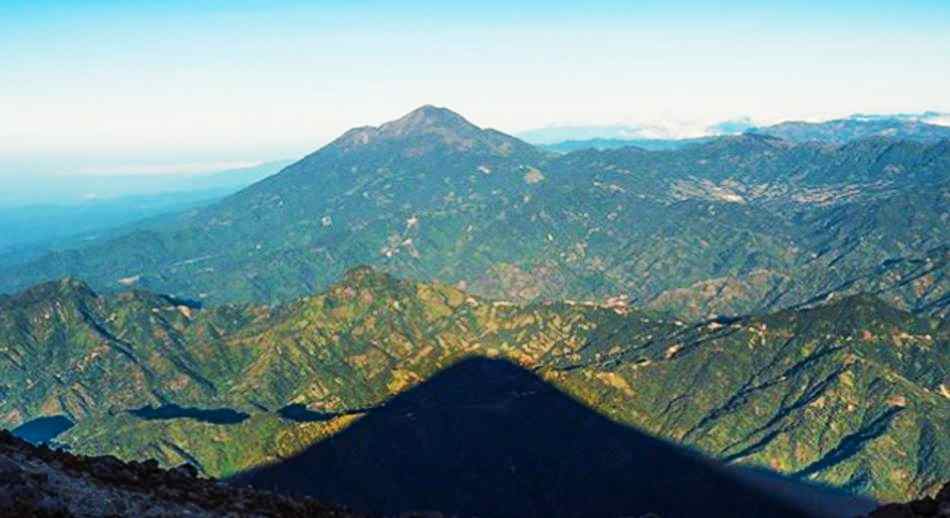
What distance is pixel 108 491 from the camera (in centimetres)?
4938

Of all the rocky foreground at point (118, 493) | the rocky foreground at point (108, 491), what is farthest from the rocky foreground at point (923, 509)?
the rocky foreground at point (108, 491)

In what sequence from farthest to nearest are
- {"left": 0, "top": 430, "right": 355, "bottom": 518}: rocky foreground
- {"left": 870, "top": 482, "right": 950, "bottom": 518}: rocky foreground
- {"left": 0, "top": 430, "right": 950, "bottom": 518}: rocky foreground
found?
{"left": 870, "top": 482, "right": 950, "bottom": 518}: rocky foreground, {"left": 0, "top": 430, "right": 950, "bottom": 518}: rocky foreground, {"left": 0, "top": 430, "right": 355, "bottom": 518}: rocky foreground

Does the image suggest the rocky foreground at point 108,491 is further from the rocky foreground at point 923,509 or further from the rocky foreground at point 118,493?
the rocky foreground at point 923,509

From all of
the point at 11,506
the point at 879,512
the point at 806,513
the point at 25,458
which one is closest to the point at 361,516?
the point at 25,458

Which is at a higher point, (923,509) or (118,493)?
(118,493)

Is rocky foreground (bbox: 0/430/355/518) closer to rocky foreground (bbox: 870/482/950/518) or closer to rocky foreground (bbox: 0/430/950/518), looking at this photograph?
rocky foreground (bbox: 0/430/950/518)

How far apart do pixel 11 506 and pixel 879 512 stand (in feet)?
157

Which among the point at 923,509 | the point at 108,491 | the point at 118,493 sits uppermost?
the point at 108,491

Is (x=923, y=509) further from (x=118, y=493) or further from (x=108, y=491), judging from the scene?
(x=108, y=491)

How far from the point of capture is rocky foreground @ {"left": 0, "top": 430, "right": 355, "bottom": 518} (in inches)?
1762

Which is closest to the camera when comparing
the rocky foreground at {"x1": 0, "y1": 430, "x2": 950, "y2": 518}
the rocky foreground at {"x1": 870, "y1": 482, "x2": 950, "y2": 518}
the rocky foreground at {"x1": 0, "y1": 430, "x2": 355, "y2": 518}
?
the rocky foreground at {"x1": 0, "y1": 430, "x2": 355, "y2": 518}

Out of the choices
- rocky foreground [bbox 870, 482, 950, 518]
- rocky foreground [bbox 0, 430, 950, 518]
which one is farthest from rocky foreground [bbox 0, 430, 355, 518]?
rocky foreground [bbox 870, 482, 950, 518]

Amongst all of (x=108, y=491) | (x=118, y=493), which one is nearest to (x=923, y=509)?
(x=118, y=493)

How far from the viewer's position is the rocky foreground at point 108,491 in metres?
44.8
